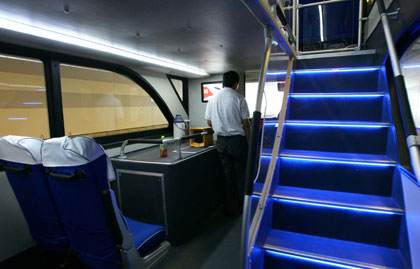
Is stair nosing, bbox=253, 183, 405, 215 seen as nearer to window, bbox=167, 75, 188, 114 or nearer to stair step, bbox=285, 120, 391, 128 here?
stair step, bbox=285, 120, 391, 128

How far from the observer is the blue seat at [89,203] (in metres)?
1.29

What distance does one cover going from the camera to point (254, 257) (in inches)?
51.5

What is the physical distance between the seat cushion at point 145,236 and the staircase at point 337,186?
29.4 inches

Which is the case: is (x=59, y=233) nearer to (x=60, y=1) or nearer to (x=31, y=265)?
(x=31, y=265)

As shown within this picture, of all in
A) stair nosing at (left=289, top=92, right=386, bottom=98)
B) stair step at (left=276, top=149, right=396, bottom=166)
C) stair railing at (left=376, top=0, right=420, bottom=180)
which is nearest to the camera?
stair railing at (left=376, top=0, right=420, bottom=180)

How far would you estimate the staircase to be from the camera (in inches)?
55.0

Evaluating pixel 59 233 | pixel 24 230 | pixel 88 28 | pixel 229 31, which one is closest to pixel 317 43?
pixel 229 31

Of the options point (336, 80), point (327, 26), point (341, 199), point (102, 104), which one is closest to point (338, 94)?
point (336, 80)

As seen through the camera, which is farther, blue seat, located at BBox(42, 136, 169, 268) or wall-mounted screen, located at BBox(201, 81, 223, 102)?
wall-mounted screen, located at BBox(201, 81, 223, 102)

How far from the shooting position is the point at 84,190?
51.6 inches

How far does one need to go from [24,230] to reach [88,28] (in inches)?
84.1

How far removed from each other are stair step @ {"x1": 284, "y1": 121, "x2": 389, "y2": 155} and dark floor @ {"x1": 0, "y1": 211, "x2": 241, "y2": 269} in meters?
1.19

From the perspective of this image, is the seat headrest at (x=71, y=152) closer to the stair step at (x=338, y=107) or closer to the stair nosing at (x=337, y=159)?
the stair nosing at (x=337, y=159)

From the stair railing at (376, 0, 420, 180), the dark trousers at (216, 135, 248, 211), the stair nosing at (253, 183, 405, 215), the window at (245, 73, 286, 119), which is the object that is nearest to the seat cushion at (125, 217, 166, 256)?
the stair nosing at (253, 183, 405, 215)
